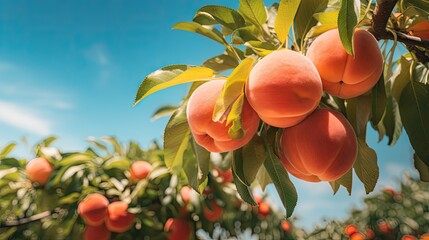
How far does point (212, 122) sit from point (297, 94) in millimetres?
167

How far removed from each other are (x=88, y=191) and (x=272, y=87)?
58.5 inches

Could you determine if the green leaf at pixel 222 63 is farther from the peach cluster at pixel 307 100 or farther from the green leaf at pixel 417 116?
the green leaf at pixel 417 116

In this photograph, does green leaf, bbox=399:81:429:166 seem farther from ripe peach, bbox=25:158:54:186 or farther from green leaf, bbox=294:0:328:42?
ripe peach, bbox=25:158:54:186

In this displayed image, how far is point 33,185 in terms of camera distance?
1.97m

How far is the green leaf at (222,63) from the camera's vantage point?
97 cm

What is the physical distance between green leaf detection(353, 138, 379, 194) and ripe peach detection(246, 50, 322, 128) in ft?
0.81

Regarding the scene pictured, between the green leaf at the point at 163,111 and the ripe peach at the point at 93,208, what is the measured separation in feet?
1.71

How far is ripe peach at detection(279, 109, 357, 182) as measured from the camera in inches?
26.0

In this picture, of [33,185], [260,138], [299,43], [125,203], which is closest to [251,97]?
[260,138]

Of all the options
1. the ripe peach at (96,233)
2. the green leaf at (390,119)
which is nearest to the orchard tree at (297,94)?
the green leaf at (390,119)

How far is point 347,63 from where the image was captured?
0.66 m

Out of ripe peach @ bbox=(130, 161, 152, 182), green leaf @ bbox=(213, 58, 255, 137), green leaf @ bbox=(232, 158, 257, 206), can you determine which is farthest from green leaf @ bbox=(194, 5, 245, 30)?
ripe peach @ bbox=(130, 161, 152, 182)

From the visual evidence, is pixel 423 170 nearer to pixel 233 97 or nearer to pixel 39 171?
pixel 233 97

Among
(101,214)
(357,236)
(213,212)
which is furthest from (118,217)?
(357,236)
